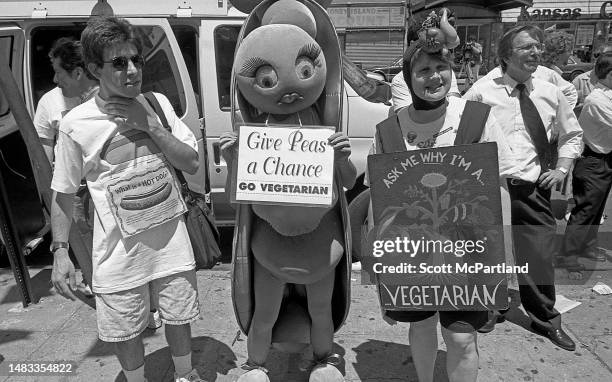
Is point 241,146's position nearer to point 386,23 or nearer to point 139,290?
point 139,290

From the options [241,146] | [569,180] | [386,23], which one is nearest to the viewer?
[241,146]

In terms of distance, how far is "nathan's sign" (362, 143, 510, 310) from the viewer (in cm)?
218

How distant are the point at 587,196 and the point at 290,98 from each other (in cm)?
336

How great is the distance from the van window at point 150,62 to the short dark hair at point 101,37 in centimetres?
214

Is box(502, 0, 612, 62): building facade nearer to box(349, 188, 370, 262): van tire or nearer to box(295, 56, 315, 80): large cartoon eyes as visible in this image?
box(349, 188, 370, 262): van tire

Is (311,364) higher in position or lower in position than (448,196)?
lower

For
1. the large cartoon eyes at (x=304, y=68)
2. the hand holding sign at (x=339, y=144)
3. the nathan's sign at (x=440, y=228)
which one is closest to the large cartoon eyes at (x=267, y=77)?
the large cartoon eyes at (x=304, y=68)

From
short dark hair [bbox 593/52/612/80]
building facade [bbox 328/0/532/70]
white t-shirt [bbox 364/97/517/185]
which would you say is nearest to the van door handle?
white t-shirt [bbox 364/97/517/185]

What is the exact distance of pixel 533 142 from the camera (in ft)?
10.0

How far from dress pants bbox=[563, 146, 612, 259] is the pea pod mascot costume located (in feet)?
9.39

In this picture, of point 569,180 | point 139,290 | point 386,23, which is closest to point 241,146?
point 139,290

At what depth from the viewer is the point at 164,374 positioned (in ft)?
9.86

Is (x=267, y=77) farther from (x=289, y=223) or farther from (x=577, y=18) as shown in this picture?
(x=577, y=18)

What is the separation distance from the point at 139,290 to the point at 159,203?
0.44m
